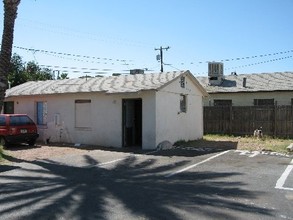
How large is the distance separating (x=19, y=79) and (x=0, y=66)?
1295 inches

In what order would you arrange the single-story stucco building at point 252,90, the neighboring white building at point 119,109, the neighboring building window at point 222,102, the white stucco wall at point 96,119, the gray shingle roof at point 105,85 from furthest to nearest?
the neighboring building window at point 222,102 < the single-story stucco building at point 252,90 < the gray shingle roof at point 105,85 < the neighboring white building at point 119,109 < the white stucco wall at point 96,119

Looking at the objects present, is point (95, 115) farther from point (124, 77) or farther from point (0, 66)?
point (0, 66)

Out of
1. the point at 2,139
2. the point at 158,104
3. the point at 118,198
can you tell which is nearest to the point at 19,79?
the point at 2,139

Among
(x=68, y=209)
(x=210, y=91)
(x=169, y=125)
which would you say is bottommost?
(x=68, y=209)

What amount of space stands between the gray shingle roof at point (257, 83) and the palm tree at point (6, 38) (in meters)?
16.6

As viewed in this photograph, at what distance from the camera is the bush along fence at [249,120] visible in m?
23.1

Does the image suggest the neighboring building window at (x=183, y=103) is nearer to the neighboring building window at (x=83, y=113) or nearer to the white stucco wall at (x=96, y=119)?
the white stucco wall at (x=96, y=119)

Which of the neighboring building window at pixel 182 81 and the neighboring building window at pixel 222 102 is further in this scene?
the neighboring building window at pixel 222 102

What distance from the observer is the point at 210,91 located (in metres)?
28.6

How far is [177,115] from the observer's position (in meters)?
20.0

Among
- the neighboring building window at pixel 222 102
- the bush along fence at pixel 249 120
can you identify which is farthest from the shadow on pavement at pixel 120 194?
the neighboring building window at pixel 222 102

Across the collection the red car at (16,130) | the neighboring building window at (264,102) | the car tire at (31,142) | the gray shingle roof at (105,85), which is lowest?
the car tire at (31,142)

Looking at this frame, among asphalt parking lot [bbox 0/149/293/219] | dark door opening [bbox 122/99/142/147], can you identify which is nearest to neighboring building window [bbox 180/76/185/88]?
dark door opening [bbox 122/99/142/147]

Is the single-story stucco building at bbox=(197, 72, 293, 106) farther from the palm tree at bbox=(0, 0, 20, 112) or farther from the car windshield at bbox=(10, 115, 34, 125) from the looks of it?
the palm tree at bbox=(0, 0, 20, 112)
